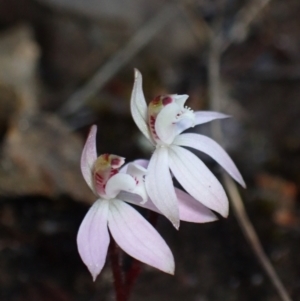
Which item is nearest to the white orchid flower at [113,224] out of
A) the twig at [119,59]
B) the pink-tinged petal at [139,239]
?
the pink-tinged petal at [139,239]

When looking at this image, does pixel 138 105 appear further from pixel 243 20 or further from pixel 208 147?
pixel 243 20

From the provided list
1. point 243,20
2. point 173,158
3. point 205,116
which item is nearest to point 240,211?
point 205,116

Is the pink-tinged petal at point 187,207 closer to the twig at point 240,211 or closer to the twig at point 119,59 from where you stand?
the twig at point 240,211

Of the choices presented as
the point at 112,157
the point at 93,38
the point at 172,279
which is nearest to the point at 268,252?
the point at 172,279

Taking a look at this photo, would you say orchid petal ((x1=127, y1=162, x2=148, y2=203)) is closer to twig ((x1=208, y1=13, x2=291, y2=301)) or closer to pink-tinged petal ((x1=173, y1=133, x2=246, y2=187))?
pink-tinged petal ((x1=173, y1=133, x2=246, y2=187))

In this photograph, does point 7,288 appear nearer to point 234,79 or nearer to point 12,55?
point 12,55
